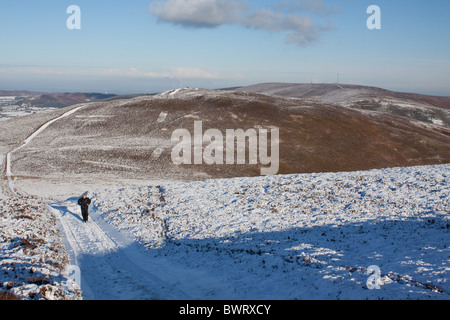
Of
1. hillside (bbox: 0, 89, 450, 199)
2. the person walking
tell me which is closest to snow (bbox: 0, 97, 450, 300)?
the person walking

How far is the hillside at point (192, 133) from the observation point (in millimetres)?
46438

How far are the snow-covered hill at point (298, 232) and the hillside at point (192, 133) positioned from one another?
17199 millimetres

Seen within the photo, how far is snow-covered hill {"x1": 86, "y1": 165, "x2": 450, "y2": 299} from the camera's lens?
11.6 metres

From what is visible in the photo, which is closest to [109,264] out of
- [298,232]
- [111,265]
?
[111,265]

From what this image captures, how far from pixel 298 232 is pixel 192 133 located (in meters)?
44.9

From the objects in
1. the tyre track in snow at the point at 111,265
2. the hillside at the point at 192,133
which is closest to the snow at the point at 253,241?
the tyre track in snow at the point at 111,265

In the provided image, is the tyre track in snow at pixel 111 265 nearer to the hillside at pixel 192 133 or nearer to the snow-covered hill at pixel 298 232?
the snow-covered hill at pixel 298 232

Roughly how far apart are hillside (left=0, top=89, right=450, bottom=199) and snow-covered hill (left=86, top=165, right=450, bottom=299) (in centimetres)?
1720

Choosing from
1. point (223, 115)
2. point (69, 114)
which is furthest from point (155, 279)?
point (69, 114)

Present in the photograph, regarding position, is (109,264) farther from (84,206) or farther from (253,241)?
(84,206)

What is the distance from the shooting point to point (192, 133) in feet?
198

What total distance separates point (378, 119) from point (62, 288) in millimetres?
80650
